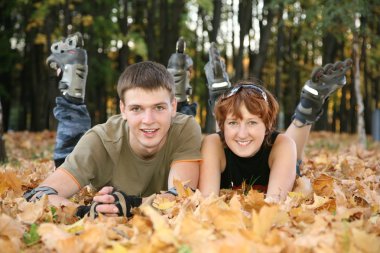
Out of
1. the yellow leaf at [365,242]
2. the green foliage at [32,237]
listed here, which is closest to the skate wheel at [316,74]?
the yellow leaf at [365,242]

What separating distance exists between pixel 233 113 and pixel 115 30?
13.9 meters

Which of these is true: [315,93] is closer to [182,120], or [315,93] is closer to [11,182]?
[182,120]

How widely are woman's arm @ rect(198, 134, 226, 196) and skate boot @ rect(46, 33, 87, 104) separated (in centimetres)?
153

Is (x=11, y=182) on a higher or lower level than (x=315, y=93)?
lower

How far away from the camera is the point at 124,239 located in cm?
226

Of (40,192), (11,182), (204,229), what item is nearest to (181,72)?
→ (11,182)

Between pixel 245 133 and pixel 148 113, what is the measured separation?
0.72 metres

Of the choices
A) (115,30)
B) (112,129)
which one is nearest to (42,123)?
(115,30)

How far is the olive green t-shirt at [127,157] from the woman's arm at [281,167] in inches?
21.7

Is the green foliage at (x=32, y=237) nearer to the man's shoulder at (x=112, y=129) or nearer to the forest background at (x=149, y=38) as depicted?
the man's shoulder at (x=112, y=129)

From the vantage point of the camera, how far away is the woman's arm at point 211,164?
12.2 feet

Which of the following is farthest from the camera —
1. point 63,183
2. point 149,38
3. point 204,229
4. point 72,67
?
point 149,38

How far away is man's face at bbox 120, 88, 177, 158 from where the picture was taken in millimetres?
3482

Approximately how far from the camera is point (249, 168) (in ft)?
13.3
